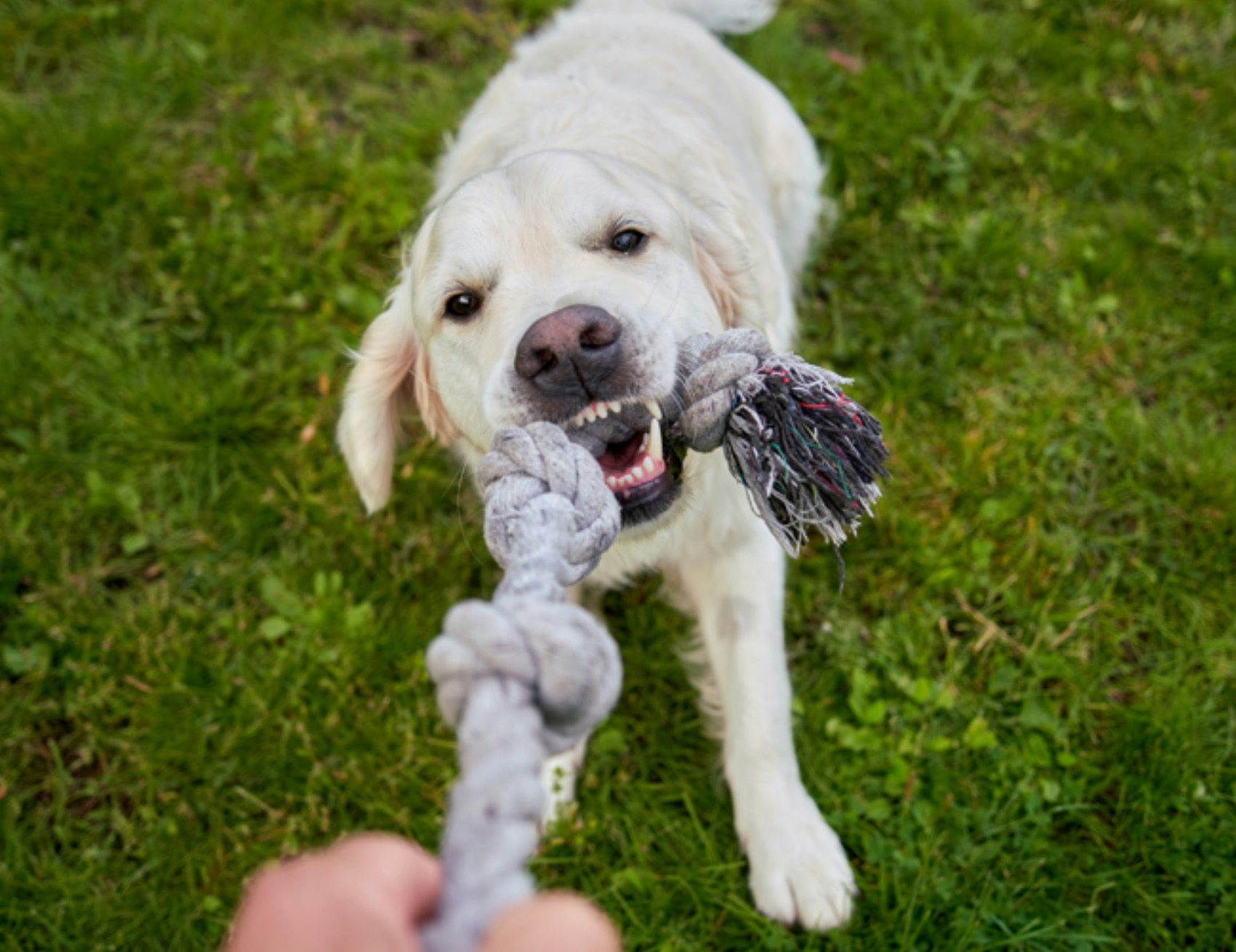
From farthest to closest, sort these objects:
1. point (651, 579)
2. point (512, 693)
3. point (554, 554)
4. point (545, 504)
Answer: point (651, 579) → point (545, 504) → point (554, 554) → point (512, 693)

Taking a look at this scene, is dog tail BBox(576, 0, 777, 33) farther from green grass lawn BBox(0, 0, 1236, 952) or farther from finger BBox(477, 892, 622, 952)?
finger BBox(477, 892, 622, 952)

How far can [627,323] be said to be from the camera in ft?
5.88

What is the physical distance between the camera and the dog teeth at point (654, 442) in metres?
1.85

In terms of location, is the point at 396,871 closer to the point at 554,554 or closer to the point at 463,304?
the point at 554,554

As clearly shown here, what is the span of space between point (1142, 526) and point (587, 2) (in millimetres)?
3141

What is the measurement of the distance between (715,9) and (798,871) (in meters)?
3.59

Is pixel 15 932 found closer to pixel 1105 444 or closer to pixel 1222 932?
pixel 1222 932

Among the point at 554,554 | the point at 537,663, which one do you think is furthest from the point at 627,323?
the point at 537,663

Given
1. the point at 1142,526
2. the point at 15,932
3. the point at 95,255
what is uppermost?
the point at 1142,526

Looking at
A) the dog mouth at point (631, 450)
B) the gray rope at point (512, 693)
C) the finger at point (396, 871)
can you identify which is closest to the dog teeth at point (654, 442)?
the dog mouth at point (631, 450)

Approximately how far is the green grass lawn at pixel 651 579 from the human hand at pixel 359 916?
188cm

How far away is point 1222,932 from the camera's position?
2283 mm

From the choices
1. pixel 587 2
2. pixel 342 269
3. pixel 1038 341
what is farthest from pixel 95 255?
pixel 1038 341

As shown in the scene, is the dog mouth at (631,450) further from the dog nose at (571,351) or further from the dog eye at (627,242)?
the dog eye at (627,242)
